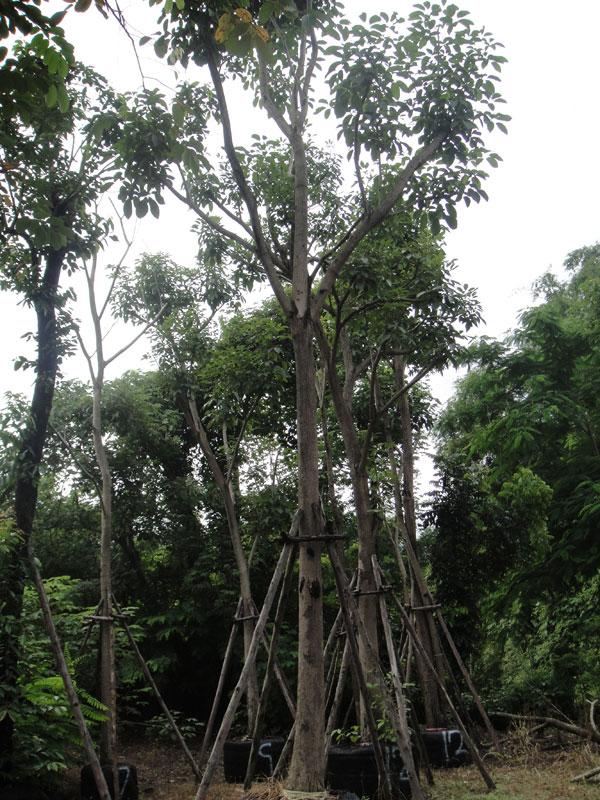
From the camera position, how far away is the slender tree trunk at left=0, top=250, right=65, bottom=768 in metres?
6.34

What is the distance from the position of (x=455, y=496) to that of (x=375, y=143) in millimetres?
6629

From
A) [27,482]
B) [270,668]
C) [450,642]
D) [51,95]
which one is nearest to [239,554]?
[450,642]

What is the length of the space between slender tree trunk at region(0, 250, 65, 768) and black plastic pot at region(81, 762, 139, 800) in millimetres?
783

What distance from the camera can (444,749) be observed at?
319 inches

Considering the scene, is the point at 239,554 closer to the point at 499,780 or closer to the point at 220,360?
the point at 220,360

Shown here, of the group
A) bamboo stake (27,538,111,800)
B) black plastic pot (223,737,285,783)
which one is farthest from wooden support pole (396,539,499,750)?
bamboo stake (27,538,111,800)

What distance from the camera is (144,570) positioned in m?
12.9

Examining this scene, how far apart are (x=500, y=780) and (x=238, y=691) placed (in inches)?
144

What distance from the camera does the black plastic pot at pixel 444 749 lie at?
8.07 metres

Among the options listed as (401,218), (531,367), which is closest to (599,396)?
(531,367)

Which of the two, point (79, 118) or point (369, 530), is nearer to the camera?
point (79, 118)

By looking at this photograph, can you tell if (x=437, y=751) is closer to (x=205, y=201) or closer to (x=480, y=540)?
(x=480, y=540)

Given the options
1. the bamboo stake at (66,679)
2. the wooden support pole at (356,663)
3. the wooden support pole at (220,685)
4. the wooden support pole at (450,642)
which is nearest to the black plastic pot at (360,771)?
the wooden support pole at (356,663)

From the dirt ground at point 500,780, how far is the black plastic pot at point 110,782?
0.78 meters
